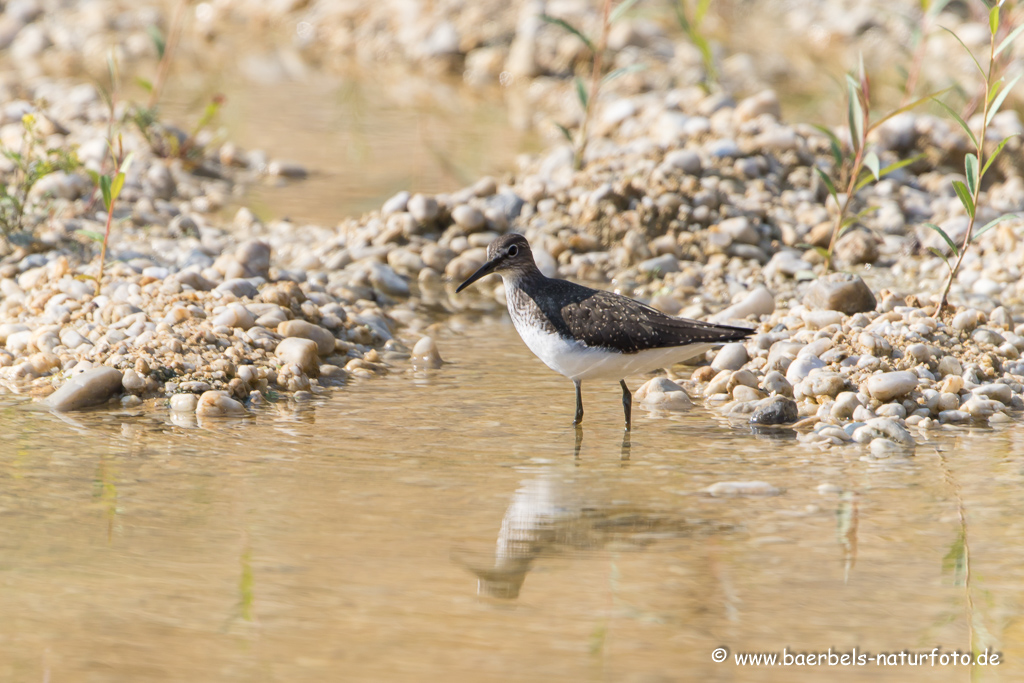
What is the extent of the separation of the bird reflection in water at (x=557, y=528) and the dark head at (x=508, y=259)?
166 centimetres

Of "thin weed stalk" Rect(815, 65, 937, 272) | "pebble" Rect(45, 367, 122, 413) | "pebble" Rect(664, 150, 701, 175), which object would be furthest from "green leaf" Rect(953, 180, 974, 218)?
"pebble" Rect(45, 367, 122, 413)

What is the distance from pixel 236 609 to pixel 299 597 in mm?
232

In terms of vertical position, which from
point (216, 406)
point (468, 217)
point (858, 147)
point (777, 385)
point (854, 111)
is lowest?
point (216, 406)

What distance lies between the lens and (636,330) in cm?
600

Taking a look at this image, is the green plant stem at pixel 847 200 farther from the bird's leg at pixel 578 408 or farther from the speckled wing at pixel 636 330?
the bird's leg at pixel 578 408

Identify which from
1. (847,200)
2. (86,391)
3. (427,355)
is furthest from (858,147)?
(86,391)

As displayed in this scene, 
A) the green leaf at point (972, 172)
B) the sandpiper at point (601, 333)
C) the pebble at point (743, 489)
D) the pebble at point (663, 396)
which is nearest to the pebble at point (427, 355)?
the sandpiper at point (601, 333)

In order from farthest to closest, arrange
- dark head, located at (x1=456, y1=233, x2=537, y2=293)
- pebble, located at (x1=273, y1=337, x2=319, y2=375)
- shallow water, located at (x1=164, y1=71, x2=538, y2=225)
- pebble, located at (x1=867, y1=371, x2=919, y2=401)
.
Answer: shallow water, located at (x1=164, y1=71, x2=538, y2=225) < pebble, located at (x1=273, y1=337, x2=319, y2=375) < dark head, located at (x1=456, y1=233, x2=537, y2=293) < pebble, located at (x1=867, y1=371, x2=919, y2=401)

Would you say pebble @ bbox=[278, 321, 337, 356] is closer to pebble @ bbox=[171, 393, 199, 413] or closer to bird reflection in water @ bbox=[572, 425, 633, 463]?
pebble @ bbox=[171, 393, 199, 413]

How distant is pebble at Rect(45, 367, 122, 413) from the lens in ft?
20.5

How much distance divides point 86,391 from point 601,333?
293cm

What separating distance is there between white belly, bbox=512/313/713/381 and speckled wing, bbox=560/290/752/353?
0.15 feet

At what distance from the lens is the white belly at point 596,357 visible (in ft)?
19.7

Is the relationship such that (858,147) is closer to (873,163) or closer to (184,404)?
(873,163)
